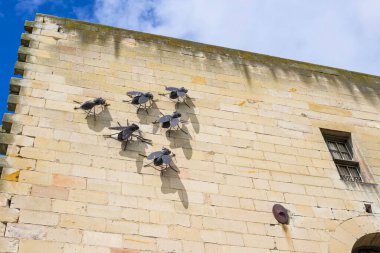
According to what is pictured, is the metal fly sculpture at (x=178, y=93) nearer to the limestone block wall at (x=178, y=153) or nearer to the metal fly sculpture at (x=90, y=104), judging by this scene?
the limestone block wall at (x=178, y=153)

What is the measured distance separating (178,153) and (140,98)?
1.34 metres

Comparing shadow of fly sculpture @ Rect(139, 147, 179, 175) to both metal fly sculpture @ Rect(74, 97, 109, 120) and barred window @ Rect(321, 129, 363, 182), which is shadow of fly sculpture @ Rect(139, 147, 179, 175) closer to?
metal fly sculpture @ Rect(74, 97, 109, 120)

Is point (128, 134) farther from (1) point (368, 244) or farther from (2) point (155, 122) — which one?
(1) point (368, 244)

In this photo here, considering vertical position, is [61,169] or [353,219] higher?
[61,169]

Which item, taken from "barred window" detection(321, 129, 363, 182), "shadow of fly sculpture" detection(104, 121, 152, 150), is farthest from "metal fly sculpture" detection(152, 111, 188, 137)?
"barred window" detection(321, 129, 363, 182)

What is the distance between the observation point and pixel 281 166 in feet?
30.5

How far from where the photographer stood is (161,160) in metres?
8.31

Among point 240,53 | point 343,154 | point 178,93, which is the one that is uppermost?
point 240,53

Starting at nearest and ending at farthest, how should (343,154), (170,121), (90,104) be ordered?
(90,104) → (170,121) → (343,154)

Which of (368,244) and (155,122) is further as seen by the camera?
(155,122)

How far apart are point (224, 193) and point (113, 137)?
2123mm

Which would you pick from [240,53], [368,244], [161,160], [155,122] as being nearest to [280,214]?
[368,244]

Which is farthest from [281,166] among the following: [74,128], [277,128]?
[74,128]

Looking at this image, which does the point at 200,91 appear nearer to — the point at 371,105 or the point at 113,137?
the point at 113,137
